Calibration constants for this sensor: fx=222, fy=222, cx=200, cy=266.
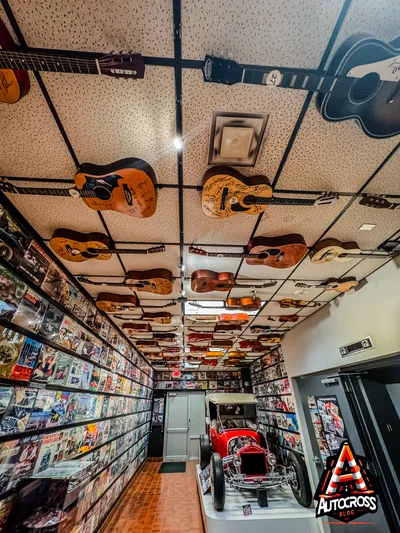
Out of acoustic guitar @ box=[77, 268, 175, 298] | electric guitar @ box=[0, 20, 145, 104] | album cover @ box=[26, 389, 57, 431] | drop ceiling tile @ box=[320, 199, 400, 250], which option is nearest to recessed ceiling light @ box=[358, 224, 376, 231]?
drop ceiling tile @ box=[320, 199, 400, 250]

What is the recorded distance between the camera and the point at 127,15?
2.61 feet

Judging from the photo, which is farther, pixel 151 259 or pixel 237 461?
pixel 237 461

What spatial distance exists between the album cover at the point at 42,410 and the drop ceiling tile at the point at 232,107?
234 centimetres

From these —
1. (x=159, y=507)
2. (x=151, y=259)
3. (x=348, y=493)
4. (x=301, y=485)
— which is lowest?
(x=159, y=507)

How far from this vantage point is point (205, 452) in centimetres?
485

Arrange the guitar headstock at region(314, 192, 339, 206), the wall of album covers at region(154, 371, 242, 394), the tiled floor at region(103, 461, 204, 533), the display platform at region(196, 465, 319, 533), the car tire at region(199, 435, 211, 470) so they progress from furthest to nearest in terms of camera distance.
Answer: the wall of album covers at region(154, 371, 242, 394) < the car tire at region(199, 435, 211, 470) < the tiled floor at region(103, 461, 204, 533) < the display platform at region(196, 465, 319, 533) < the guitar headstock at region(314, 192, 339, 206)

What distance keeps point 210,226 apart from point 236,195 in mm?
440

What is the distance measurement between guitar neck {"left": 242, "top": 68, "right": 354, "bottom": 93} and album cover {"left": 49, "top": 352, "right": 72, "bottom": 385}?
272 centimetres

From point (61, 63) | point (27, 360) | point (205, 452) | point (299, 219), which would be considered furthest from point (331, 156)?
point (205, 452)

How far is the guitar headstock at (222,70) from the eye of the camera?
33.1 inches

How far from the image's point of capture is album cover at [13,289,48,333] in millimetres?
1724

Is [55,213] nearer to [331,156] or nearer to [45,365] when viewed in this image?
[45,365]

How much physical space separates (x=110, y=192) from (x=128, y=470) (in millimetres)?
6372

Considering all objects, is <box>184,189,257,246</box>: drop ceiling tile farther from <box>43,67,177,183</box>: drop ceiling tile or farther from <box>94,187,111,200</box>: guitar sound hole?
<box>94,187,111,200</box>: guitar sound hole
